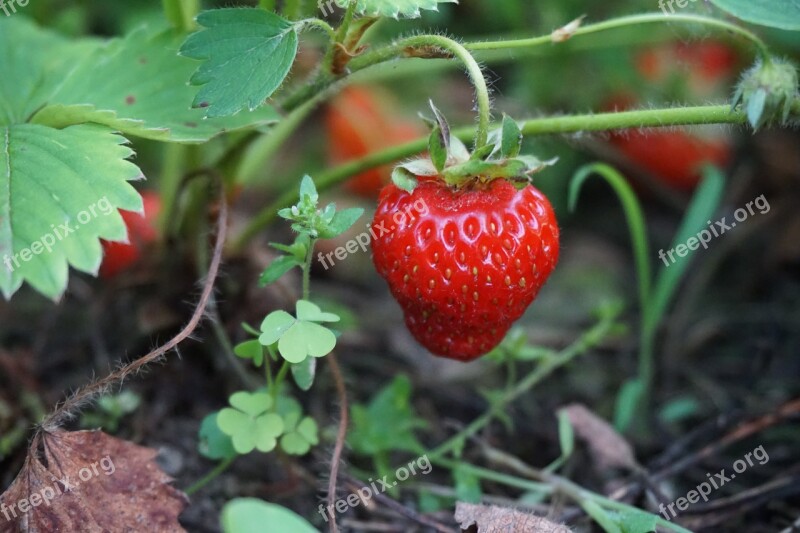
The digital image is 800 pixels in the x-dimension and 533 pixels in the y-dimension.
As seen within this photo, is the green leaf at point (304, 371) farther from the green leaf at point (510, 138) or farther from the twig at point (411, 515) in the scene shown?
the green leaf at point (510, 138)

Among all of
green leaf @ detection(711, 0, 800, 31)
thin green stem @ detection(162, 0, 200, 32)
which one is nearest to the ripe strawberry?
thin green stem @ detection(162, 0, 200, 32)

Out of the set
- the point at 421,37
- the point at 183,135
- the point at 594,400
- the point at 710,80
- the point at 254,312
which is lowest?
the point at 594,400

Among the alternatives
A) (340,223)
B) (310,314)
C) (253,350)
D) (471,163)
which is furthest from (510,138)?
(253,350)

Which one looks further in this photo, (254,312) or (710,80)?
(710,80)

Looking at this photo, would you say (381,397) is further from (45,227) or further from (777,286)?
(777,286)

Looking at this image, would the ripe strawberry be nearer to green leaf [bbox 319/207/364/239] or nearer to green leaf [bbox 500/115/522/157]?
green leaf [bbox 319/207/364/239]

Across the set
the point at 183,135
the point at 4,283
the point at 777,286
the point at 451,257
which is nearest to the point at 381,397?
the point at 451,257
